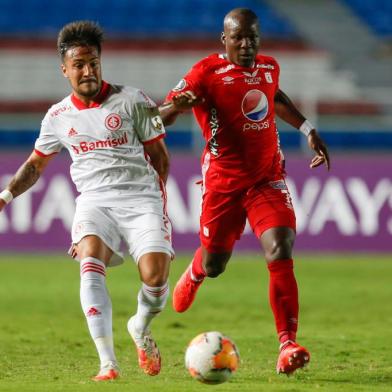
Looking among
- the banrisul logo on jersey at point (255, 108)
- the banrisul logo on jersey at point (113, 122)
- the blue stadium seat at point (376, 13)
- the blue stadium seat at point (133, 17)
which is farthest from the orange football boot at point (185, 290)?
the blue stadium seat at point (376, 13)

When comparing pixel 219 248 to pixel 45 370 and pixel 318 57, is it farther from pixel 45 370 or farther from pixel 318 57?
pixel 318 57

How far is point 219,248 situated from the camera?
811 cm

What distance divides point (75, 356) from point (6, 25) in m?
15.5

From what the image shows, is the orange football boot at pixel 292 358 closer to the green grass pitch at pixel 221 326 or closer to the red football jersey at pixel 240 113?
the green grass pitch at pixel 221 326

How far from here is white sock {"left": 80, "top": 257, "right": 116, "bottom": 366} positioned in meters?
6.52

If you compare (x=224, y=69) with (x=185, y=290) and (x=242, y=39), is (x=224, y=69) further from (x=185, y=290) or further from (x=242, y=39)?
(x=185, y=290)

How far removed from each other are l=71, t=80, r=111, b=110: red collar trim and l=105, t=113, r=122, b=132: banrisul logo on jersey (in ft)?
0.44

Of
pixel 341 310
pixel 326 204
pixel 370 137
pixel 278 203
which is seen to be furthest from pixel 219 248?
pixel 370 137

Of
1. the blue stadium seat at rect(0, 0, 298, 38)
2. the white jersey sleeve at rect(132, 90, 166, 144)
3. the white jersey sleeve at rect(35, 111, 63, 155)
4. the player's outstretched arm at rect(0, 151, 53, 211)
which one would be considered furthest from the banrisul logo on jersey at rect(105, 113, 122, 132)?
the blue stadium seat at rect(0, 0, 298, 38)

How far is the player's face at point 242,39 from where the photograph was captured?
731 cm

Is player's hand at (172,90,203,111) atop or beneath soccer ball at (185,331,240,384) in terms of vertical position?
atop

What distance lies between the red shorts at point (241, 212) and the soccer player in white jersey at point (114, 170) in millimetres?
701

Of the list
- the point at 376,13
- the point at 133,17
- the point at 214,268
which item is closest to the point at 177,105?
the point at 214,268

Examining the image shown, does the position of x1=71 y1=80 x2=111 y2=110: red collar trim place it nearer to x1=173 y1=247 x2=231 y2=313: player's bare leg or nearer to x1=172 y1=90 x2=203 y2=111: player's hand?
x1=172 y1=90 x2=203 y2=111: player's hand
